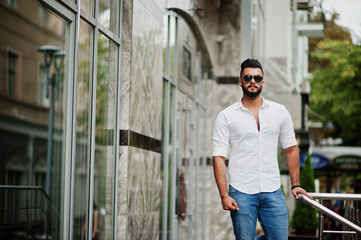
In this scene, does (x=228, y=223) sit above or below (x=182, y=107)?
below

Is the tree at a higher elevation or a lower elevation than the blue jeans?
higher

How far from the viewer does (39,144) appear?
16.1 ft

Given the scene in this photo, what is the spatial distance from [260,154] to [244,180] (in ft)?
0.80

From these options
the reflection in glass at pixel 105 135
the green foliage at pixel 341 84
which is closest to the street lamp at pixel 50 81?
the reflection in glass at pixel 105 135

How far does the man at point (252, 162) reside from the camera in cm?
504

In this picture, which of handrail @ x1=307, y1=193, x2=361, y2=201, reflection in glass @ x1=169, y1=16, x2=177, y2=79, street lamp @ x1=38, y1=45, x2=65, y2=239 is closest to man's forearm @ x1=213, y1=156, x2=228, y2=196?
handrail @ x1=307, y1=193, x2=361, y2=201

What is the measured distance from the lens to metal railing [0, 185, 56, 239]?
4434 millimetres

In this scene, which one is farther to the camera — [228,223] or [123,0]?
[228,223]

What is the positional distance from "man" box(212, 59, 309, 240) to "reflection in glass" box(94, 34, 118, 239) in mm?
1728

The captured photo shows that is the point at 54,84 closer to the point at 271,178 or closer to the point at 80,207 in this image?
the point at 80,207

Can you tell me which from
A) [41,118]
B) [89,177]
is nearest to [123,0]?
[89,177]

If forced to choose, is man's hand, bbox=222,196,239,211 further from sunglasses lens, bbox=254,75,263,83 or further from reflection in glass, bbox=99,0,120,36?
reflection in glass, bbox=99,0,120,36

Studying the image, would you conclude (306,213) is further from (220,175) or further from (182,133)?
(220,175)

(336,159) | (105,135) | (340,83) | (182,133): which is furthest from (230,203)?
(340,83)
